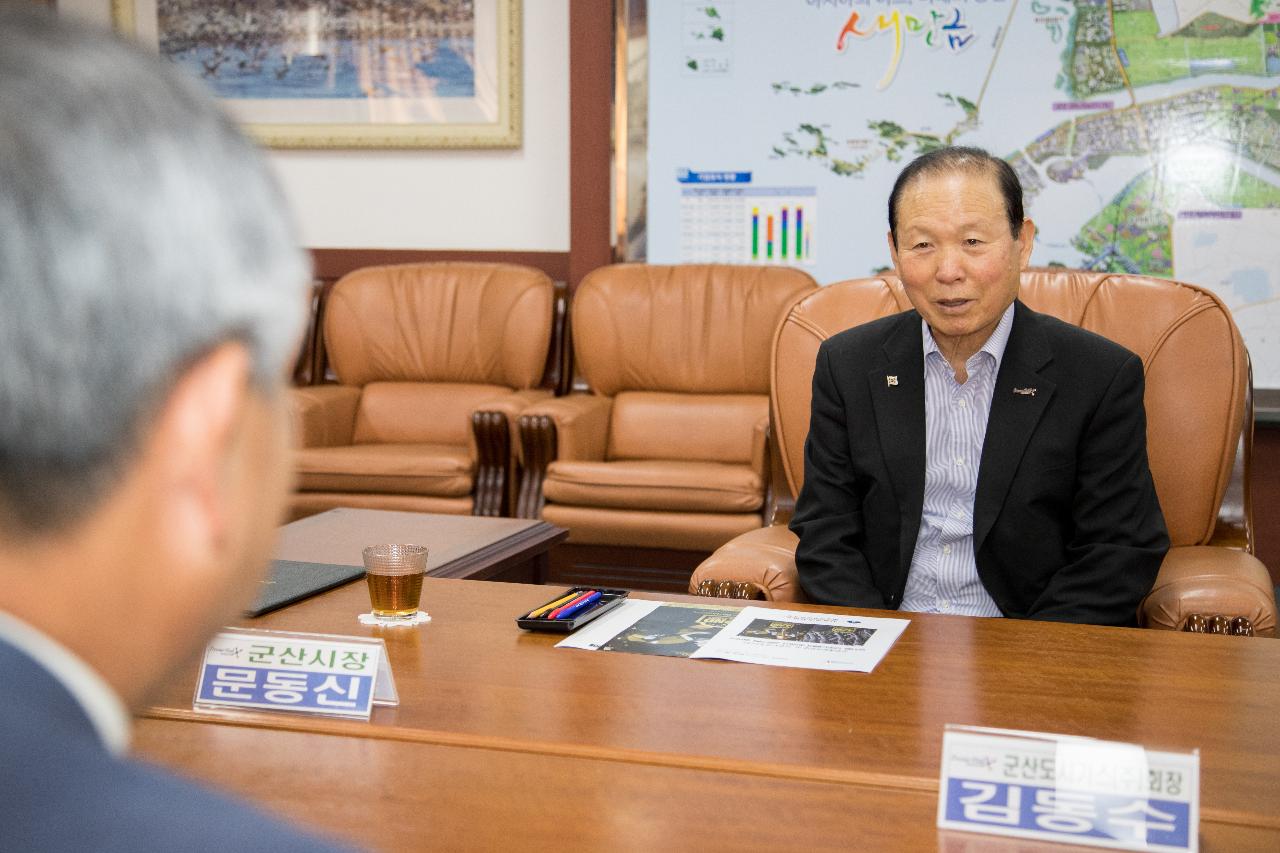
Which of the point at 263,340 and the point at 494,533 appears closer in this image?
the point at 263,340

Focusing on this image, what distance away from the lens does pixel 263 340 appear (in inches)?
18.0

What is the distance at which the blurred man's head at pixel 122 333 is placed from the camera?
412mm

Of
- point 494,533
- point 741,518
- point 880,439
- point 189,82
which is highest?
point 189,82

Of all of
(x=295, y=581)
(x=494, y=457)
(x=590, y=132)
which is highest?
(x=590, y=132)

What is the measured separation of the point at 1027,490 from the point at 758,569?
0.50m

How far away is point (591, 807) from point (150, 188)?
0.84 metres

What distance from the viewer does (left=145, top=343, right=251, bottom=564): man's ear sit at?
0.43 metres

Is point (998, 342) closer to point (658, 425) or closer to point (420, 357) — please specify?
point (658, 425)

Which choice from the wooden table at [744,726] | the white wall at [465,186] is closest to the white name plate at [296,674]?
the wooden table at [744,726]

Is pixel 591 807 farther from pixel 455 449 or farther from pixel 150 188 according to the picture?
pixel 455 449

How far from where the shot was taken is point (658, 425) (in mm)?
4770

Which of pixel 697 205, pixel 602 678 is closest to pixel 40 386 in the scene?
pixel 602 678

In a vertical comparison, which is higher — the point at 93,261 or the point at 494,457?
the point at 93,261

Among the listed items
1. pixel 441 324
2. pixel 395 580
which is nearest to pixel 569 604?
pixel 395 580
